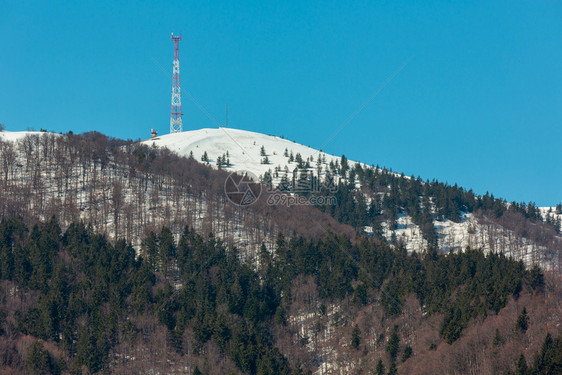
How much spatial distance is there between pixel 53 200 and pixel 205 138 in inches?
2725

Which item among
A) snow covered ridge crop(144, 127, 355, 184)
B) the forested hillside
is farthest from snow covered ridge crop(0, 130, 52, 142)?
the forested hillside

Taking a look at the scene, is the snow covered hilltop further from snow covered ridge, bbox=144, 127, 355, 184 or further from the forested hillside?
the forested hillside

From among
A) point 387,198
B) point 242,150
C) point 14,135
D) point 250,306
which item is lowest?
point 250,306

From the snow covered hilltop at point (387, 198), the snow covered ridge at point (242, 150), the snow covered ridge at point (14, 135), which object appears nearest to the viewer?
the snow covered hilltop at point (387, 198)

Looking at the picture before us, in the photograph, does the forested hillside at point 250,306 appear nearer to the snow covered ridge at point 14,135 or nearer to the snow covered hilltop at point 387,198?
the snow covered hilltop at point 387,198

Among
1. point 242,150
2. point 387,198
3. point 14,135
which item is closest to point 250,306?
point 387,198

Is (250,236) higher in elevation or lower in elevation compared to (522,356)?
higher

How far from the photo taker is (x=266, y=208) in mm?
116125

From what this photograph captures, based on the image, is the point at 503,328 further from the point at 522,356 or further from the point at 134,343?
the point at 134,343

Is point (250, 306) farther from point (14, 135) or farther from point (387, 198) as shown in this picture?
point (14, 135)

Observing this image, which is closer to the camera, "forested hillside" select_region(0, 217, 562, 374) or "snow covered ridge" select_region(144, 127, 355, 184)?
"forested hillside" select_region(0, 217, 562, 374)

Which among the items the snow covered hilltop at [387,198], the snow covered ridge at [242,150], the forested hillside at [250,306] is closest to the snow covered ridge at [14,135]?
the snow covered hilltop at [387,198]

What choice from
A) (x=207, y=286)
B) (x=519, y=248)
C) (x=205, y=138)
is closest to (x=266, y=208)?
(x=207, y=286)

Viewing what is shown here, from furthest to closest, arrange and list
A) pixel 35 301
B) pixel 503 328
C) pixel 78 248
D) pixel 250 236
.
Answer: pixel 250 236 → pixel 78 248 → pixel 35 301 → pixel 503 328
